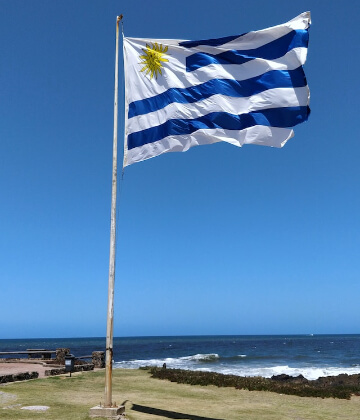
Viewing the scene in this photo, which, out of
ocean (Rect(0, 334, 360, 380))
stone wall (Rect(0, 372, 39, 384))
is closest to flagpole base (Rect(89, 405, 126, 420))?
stone wall (Rect(0, 372, 39, 384))

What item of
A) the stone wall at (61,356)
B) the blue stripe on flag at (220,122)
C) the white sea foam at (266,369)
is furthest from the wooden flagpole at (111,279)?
the white sea foam at (266,369)

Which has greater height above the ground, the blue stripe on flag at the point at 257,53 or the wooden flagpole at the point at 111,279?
the blue stripe on flag at the point at 257,53

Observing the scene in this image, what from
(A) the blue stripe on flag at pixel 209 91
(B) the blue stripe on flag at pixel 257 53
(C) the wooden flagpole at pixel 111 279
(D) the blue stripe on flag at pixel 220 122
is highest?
(B) the blue stripe on flag at pixel 257 53

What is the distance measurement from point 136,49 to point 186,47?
1245 millimetres

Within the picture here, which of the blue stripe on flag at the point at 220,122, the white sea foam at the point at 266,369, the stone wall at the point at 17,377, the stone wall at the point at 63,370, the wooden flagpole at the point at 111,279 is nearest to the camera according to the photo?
the wooden flagpole at the point at 111,279

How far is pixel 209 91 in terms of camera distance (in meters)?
11.3

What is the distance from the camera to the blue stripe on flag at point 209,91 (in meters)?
11.1

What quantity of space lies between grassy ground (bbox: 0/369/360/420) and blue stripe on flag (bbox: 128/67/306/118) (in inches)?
291

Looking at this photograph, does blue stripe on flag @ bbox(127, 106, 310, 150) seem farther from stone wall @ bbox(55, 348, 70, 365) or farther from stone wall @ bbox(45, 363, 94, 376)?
stone wall @ bbox(55, 348, 70, 365)

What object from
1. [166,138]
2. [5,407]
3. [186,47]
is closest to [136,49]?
[186,47]

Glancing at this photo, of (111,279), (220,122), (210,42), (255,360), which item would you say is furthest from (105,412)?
(255,360)

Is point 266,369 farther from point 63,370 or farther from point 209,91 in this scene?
point 209,91

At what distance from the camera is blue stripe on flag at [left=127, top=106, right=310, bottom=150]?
10781 millimetres

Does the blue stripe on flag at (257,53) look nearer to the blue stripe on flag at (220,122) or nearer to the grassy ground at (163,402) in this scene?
the blue stripe on flag at (220,122)
